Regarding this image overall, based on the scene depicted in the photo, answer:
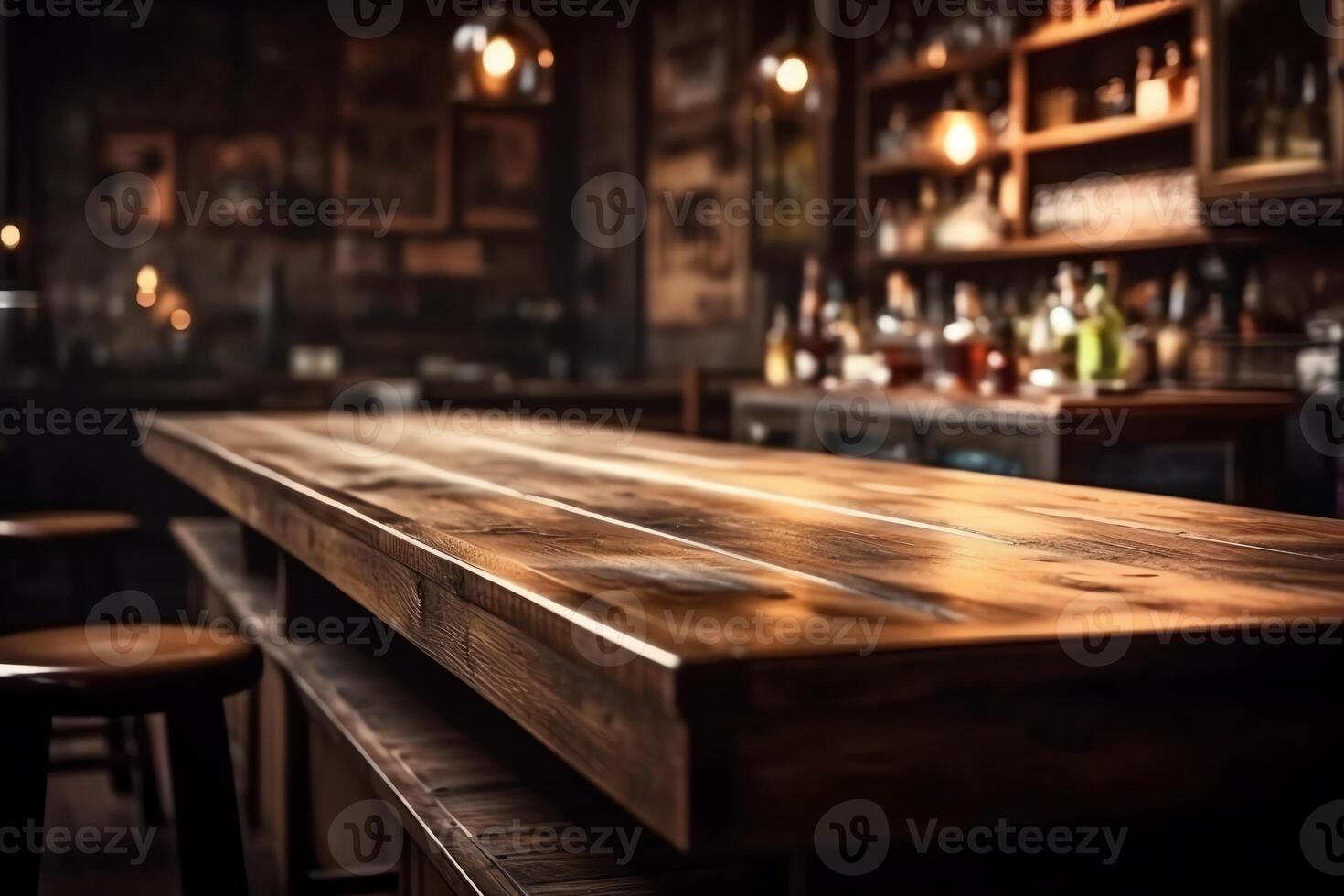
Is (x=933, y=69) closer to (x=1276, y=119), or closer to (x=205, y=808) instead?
→ (x=1276, y=119)

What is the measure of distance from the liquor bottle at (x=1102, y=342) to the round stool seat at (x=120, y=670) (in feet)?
8.49

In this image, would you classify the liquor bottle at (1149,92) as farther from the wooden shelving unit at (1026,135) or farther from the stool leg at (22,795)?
the stool leg at (22,795)

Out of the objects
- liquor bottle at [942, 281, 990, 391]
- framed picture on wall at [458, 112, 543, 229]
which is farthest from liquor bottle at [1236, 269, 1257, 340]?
framed picture on wall at [458, 112, 543, 229]

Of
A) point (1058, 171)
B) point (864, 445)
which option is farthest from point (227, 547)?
point (1058, 171)

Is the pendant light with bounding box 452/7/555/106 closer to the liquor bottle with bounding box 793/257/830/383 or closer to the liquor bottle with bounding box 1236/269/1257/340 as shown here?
the liquor bottle with bounding box 793/257/830/383

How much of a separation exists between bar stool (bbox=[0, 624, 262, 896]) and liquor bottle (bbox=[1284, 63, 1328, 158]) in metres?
2.88

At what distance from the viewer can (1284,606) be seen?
112 cm

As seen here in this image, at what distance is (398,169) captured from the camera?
27.5ft

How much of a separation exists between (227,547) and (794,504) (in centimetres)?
263

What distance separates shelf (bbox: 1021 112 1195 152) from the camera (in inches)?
170

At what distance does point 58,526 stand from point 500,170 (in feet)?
18.2

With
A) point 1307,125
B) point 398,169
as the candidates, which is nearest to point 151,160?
point 398,169

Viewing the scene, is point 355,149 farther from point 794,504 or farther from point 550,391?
point 794,504

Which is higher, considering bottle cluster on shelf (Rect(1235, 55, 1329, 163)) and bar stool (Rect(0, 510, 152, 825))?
bottle cluster on shelf (Rect(1235, 55, 1329, 163))
